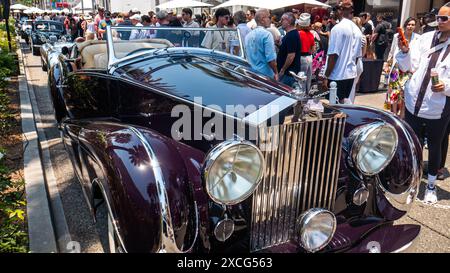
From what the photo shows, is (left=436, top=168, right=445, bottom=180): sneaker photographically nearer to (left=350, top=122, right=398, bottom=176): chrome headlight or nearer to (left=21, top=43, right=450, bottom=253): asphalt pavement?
(left=21, top=43, right=450, bottom=253): asphalt pavement

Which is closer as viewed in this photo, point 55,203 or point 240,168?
point 240,168

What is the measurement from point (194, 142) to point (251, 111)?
0.45 metres

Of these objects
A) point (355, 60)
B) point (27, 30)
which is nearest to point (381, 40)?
point (355, 60)

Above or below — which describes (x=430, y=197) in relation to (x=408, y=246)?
below

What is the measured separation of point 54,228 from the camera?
2977mm

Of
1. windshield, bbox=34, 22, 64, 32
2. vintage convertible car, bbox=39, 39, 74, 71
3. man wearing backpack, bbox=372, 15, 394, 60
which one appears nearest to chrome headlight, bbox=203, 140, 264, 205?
vintage convertible car, bbox=39, 39, 74, 71

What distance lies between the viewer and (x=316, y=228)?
2.11 metres

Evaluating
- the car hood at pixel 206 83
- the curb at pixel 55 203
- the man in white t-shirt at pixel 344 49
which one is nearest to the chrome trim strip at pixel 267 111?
the car hood at pixel 206 83

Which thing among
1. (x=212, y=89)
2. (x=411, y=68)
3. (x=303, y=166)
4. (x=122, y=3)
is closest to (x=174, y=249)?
(x=303, y=166)

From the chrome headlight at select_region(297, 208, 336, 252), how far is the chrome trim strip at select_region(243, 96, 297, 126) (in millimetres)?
589

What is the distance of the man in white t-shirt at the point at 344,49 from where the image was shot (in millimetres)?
4742

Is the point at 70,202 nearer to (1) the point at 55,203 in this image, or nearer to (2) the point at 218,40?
(1) the point at 55,203

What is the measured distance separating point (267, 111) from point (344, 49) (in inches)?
123
